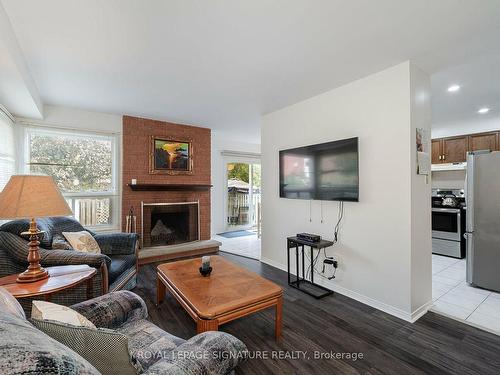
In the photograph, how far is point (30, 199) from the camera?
1.65m

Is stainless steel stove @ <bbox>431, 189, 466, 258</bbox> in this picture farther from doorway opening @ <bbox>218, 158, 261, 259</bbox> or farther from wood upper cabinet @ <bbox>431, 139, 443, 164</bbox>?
doorway opening @ <bbox>218, 158, 261, 259</bbox>

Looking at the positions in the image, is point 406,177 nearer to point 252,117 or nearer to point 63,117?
point 252,117

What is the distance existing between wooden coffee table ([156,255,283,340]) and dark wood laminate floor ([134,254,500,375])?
9.0 inches

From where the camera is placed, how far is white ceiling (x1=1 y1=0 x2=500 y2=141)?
1700 millimetres

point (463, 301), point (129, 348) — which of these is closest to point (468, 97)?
point (463, 301)

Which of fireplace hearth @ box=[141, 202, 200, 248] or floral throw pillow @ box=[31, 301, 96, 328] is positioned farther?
fireplace hearth @ box=[141, 202, 200, 248]

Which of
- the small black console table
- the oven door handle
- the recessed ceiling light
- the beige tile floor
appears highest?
the recessed ceiling light

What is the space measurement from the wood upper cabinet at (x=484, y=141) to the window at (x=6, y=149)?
7.42 m

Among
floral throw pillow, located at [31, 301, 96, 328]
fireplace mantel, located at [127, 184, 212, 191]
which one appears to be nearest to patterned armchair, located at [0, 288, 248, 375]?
floral throw pillow, located at [31, 301, 96, 328]

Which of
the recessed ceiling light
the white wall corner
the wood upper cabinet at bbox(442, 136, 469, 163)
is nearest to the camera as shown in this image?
the white wall corner

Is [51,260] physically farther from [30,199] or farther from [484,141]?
[484,141]

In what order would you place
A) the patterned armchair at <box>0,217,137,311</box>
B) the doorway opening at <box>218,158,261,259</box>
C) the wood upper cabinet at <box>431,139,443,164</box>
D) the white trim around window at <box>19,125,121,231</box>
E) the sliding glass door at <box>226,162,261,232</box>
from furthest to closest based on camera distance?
the sliding glass door at <box>226,162,261,232</box> → the doorway opening at <box>218,158,261,259</box> → the wood upper cabinet at <box>431,139,443,164</box> → the white trim around window at <box>19,125,121,231</box> → the patterned armchair at <box>0,217,137,311</box>

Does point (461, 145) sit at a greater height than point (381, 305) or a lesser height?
greater

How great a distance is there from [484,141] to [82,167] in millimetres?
7123
